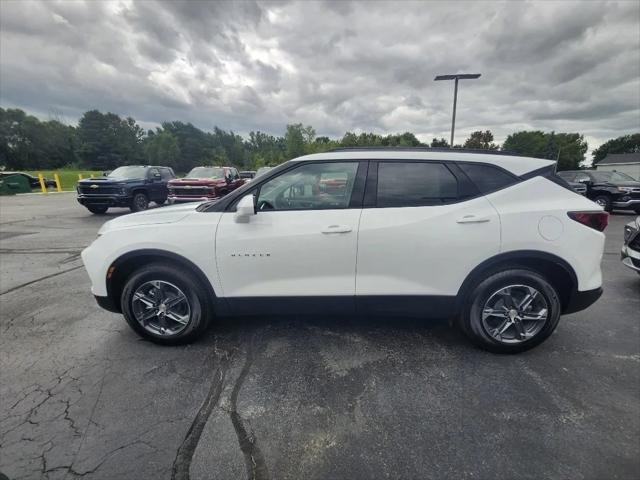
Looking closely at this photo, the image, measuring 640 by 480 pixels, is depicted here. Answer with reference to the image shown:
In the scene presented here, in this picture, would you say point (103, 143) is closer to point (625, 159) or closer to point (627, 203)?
point (627, 203)

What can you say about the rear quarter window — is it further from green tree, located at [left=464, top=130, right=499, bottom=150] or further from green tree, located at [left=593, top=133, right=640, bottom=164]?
green tree, located at [left=593, top=133, right=640, bottom=164]

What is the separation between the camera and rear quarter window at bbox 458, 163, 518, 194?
2.50 metres

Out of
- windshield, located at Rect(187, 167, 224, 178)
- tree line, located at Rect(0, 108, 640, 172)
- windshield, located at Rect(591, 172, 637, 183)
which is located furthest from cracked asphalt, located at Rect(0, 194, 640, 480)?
tree line, located at Rect(0, 108, 640, 172)

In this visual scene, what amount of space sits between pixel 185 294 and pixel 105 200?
10612 millimetres

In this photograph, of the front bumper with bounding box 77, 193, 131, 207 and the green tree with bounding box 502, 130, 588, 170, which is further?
the green tree with bounding box 502, 130, 588, 170

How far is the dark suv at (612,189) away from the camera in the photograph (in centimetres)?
1091

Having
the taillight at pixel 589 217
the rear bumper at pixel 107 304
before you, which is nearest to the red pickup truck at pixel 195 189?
the rear bumper at pixel 107 304

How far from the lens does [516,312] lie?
257 centimetres

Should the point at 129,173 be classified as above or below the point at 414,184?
above

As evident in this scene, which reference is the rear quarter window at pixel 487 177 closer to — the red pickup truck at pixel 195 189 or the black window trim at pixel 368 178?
the black window trim at pixel 368 178

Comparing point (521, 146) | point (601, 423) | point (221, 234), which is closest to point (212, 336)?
point (221, 234)

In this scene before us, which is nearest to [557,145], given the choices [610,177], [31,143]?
[610,177]

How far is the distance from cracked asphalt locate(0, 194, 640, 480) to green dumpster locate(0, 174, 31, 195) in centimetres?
2263

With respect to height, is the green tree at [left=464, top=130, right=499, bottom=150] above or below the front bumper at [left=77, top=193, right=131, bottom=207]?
above
